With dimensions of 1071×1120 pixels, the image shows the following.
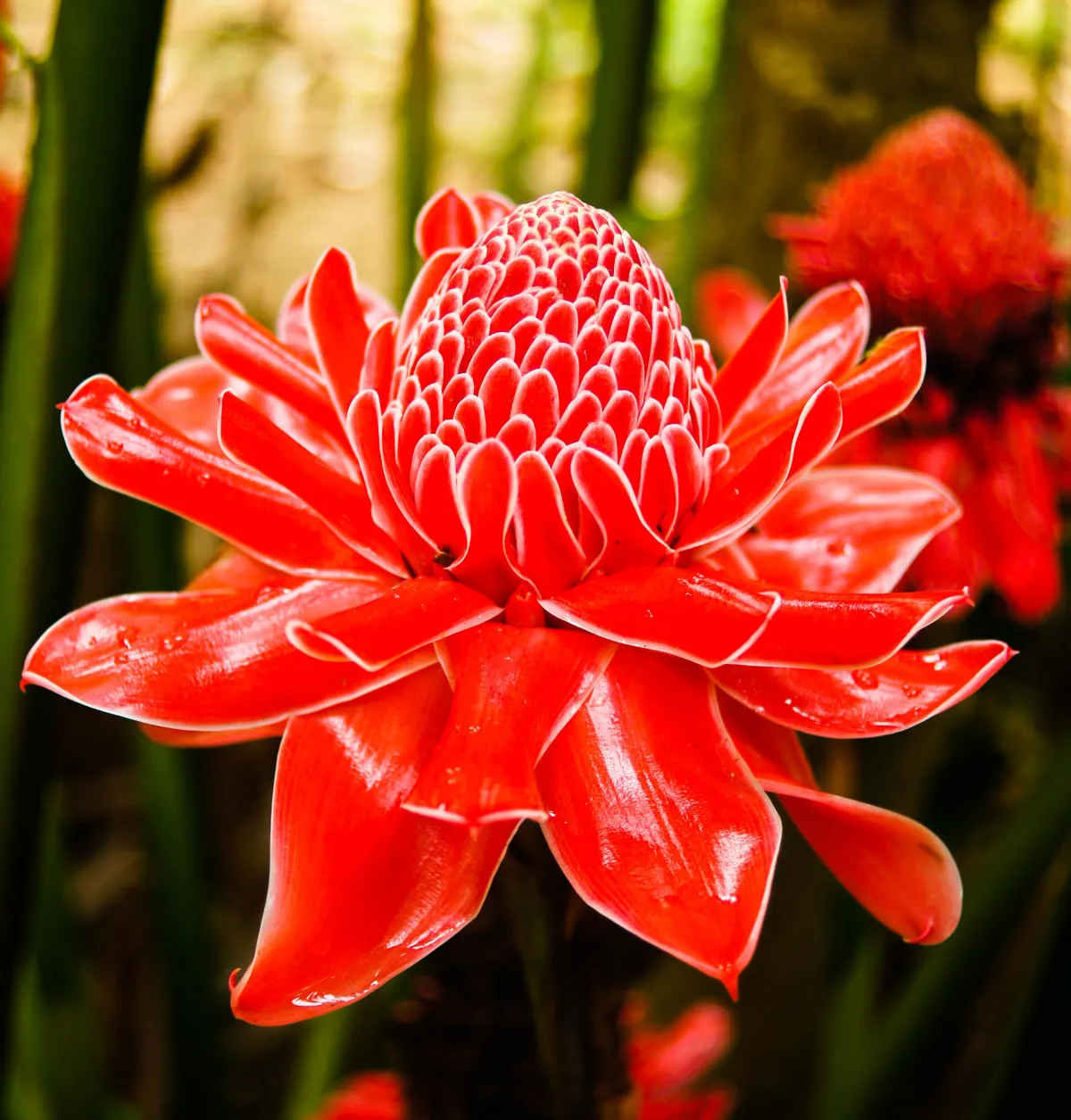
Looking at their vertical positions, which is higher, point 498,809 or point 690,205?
point 690,205

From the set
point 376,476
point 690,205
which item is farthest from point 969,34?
point 376,476

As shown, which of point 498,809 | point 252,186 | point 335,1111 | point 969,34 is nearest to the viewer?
point 498,809

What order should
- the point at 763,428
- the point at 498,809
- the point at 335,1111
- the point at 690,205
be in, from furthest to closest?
the point at 690,205
the point at 335,1111
the point at 763,428
the point at 498,809

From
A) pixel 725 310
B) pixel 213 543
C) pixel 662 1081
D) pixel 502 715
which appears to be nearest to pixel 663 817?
pixel 502 715

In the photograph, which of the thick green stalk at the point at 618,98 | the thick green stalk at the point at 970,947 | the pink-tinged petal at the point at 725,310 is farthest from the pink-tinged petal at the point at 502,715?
the pink-tinged petal at the point at 725,310

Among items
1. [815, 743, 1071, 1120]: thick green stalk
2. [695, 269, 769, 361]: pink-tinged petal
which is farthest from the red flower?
[695, 269, 769, 361]: pink-tinged petal

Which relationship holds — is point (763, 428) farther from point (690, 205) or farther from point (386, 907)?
point (690, 205)
